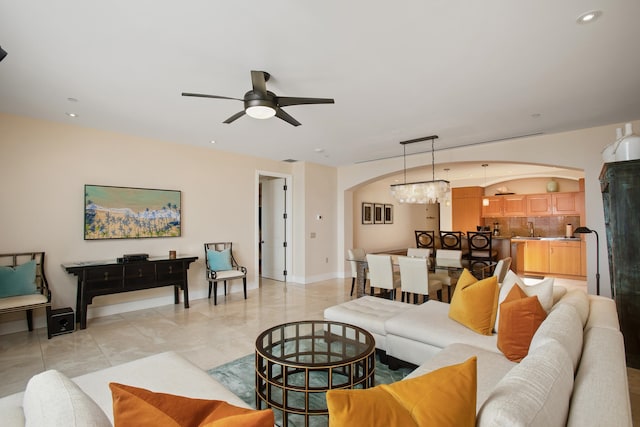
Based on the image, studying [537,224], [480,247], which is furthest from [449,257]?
[537,224]

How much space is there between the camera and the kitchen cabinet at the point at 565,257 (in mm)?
7129

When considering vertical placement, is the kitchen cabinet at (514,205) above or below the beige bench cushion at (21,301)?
above

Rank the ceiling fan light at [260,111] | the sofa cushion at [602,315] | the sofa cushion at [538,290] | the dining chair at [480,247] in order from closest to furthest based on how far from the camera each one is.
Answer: the sofa cushion at [602,315] → the sofa cushion at [538,290] → the ceiling fan light at [260,111] → the dining chair at [480,247]

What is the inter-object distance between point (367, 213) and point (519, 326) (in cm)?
670

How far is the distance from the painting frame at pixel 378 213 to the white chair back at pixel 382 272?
4305mm

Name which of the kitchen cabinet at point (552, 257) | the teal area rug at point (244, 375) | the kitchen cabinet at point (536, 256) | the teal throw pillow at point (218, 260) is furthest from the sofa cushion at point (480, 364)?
the kitchen cabinet at point (536, 256)

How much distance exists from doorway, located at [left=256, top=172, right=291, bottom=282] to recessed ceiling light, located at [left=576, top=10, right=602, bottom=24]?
5.33 metres

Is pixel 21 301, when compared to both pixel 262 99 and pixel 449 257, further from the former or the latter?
pixel 449 257

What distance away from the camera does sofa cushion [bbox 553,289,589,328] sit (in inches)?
79.5

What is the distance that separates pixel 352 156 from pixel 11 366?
5.46m

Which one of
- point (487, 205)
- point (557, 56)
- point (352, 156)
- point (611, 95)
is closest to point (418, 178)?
point (487, 205)

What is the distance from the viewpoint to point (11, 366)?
2928 mm

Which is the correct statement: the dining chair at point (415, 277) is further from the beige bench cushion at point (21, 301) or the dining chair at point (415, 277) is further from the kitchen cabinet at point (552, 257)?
the kitchen cabinet at point (552, 257)

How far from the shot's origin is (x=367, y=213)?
339 inches
